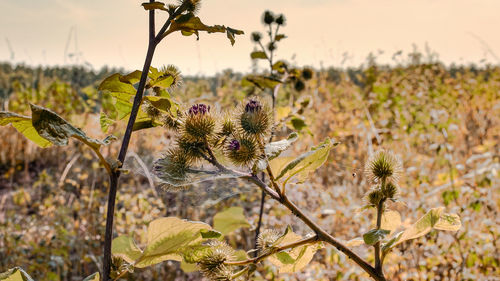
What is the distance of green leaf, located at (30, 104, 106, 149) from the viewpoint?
51 centimetres

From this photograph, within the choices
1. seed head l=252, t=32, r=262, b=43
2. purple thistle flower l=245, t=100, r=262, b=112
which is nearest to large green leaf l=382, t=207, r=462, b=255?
purple thistle flower l=245, t=100, r=262, b=112

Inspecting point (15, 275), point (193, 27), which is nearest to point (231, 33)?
point (193, 27)

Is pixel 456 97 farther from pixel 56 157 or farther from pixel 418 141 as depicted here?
pixel 56 157

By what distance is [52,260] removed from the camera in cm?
254

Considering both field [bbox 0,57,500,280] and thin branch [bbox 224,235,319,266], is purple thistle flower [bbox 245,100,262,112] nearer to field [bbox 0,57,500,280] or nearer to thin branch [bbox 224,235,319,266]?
field [bbox 0,57,500,280]

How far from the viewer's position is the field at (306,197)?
208 centimetres

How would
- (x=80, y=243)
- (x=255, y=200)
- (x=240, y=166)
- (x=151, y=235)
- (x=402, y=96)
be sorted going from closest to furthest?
(x=151, y=235)
(x=240, y=166)
(x=80, y=243)
(x=255, y=200)
(x=402, y=96)

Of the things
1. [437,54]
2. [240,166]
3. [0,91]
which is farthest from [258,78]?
[0,91]

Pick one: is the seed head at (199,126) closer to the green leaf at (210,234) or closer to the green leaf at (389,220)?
the green leaf at (210,234)

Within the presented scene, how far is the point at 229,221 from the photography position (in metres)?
1.33

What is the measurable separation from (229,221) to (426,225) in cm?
79

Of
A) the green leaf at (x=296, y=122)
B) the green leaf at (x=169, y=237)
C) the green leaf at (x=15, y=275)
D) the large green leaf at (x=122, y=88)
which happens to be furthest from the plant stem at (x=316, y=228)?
the green leaf at (x=296, y=122)

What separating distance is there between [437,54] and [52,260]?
298 inches

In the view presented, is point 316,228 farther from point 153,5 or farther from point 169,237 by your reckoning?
point 153,5
